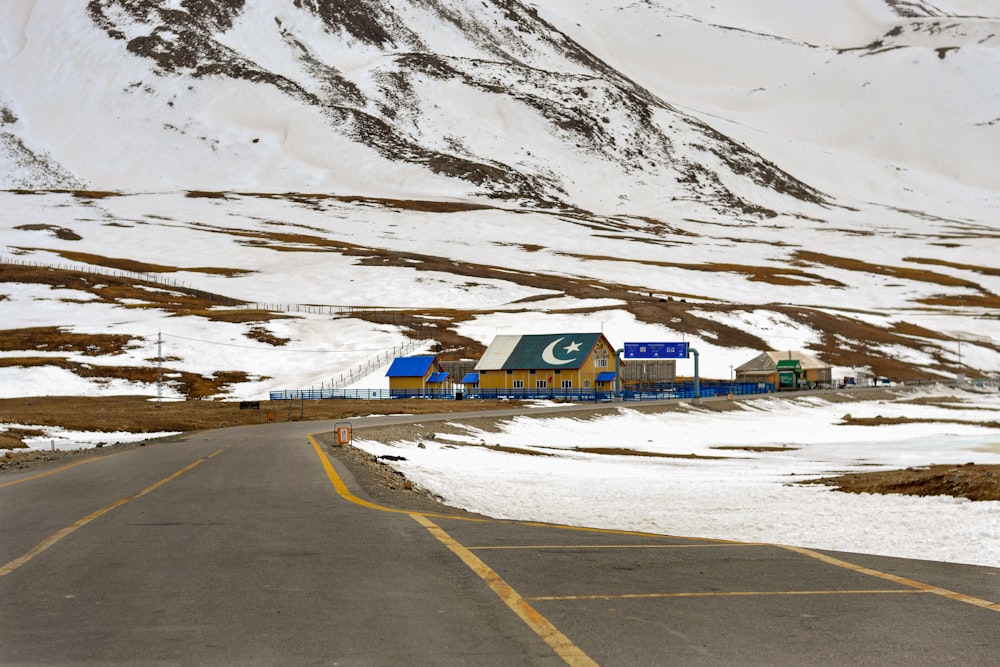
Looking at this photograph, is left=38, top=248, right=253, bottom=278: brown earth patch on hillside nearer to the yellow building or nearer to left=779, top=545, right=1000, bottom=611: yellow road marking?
the yellow building

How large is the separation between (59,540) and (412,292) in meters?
138

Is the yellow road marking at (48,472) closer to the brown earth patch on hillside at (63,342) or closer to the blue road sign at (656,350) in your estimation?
the blue road sign at (656,350)

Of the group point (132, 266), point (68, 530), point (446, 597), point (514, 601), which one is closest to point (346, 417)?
point (68, 530)

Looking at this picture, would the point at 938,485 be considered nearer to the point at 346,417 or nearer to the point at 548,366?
the point at 346,417

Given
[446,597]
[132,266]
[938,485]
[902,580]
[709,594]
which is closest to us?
[446,597]

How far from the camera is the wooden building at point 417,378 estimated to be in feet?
290

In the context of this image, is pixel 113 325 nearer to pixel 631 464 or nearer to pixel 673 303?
pixel 673 303

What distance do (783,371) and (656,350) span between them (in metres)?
31.4

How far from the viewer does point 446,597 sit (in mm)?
8602

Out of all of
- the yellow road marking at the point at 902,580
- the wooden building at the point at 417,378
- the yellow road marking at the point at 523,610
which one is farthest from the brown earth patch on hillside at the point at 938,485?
the wooden building at the point at 417,378

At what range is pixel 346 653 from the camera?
22.7ft

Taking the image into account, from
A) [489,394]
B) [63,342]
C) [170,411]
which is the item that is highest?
[63,342]

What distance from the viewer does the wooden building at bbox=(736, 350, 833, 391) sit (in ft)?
356

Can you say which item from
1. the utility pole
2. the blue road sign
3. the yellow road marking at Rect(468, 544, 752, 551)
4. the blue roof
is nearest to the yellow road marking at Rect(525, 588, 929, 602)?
the yellow road marking at Rect(468, 544, 752, 551)
